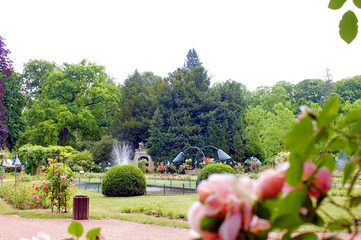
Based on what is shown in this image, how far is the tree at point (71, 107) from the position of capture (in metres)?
28.3

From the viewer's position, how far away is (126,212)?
8930mm

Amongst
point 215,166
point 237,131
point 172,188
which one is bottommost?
point 172,188

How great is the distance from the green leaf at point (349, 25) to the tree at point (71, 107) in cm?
2935

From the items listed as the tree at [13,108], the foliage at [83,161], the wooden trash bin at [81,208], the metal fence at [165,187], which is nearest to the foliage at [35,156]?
the foliage at [83,161]

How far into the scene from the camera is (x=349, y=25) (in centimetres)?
82

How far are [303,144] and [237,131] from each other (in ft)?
92.1

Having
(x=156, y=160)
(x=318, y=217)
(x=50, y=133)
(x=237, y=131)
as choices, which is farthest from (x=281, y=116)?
(x=318, y=217)

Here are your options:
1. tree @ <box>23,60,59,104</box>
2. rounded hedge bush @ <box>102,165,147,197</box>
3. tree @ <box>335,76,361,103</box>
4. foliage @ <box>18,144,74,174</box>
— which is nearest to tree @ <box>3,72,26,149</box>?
tree @ <box>23,60,59,104</box>

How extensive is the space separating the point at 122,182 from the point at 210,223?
1257 cm

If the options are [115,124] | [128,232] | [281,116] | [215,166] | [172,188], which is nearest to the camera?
[128,232]

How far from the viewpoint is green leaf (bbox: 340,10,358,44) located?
0.81m

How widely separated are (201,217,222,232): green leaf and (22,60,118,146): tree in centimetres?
2959

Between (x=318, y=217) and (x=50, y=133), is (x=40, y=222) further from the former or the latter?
(x=50, y=133)

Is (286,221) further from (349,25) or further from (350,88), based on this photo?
(350,88)
